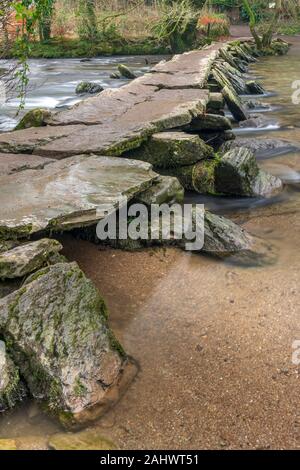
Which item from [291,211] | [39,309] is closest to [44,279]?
[39,309]

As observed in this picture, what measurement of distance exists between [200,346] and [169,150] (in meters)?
3.37

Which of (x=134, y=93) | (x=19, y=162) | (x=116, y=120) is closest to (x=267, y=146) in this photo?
(x=134, y=93)

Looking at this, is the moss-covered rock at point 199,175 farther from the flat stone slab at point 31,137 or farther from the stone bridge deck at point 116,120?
the flat stone slab at point 31,137

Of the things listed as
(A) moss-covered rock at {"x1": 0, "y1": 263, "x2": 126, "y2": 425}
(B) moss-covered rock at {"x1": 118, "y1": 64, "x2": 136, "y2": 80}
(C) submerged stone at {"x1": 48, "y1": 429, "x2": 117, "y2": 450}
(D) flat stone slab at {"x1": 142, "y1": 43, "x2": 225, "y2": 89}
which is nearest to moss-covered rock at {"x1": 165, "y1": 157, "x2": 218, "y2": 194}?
(A) moss-covered rock at {"x1": 0, "y1": 263, "x2": 126, "y2": 425}

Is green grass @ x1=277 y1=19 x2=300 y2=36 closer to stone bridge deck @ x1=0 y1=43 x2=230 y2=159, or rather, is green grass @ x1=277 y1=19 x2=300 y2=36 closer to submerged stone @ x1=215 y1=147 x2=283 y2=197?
stone bridge deck @ x1=0 y1=43 x2=230 y2=159

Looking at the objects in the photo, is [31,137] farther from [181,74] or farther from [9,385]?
[181,74]

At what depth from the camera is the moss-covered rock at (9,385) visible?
9.52 feet

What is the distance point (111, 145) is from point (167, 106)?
7.10ft

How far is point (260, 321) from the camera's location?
372 cm

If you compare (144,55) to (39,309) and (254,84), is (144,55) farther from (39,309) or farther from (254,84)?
(39,309)

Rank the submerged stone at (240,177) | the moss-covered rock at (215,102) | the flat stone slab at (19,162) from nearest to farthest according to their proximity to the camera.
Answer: the flat stone slab at (19,162) < the submerged stone at (240,177) < the moss-covered rock at (215,102)

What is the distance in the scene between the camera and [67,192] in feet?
14.5

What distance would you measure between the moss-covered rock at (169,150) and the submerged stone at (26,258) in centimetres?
278

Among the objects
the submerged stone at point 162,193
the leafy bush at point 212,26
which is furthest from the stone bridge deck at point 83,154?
the leafy bush at point 212,26
